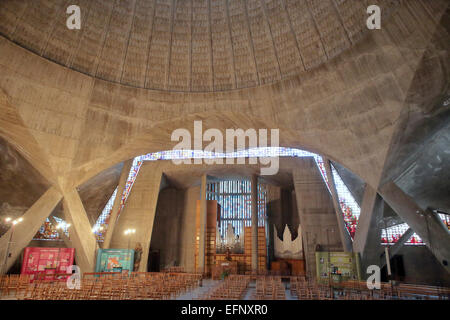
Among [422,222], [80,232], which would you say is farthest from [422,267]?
[80,232]

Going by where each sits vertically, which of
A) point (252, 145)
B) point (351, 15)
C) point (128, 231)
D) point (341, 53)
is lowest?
point (128, 231)

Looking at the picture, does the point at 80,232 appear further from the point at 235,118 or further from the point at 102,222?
the point at 235,118

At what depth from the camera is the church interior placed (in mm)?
11453

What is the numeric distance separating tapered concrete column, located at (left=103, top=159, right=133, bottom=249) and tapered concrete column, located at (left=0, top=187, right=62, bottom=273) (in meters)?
5.99

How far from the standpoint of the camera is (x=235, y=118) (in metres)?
16.4

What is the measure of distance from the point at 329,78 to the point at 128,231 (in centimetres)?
1665

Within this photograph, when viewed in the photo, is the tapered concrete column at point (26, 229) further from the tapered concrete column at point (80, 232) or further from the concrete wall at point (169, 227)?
the concrete wall at point (169, 227)

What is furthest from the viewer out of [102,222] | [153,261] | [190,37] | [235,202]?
[235,202]

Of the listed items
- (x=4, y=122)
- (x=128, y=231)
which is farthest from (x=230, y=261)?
(x=4, y=122)

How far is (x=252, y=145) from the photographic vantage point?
18.7 meters

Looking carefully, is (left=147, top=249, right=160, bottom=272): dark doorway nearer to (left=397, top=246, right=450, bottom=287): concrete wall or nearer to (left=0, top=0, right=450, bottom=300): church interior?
(left=0, top=0, right=450, bottom=300): church interior

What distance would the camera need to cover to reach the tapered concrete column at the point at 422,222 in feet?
39.3

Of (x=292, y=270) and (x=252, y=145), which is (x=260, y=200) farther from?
(x=252, y=145)

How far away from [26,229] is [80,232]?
2780 mm
